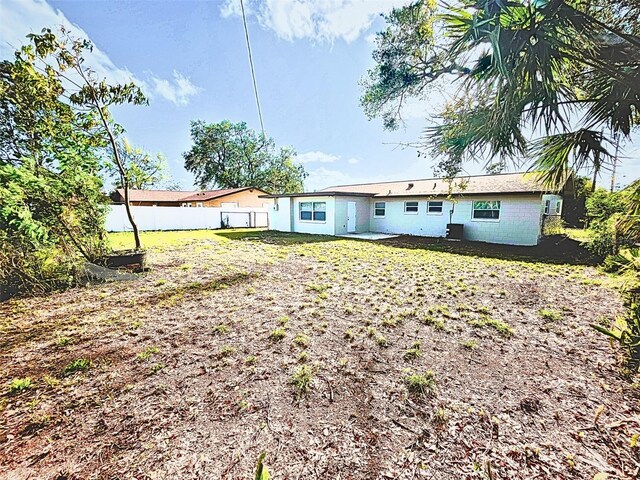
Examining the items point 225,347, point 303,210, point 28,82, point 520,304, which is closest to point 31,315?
point 225,347

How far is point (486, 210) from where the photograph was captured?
1255cm

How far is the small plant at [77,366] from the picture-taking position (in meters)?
2.95

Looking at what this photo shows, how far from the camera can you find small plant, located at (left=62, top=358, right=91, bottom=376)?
2953 mm

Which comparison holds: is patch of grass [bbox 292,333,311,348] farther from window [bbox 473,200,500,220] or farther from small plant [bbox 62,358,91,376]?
window [bbox 473,200,500,220]

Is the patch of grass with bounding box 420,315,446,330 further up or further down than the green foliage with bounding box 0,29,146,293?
further down

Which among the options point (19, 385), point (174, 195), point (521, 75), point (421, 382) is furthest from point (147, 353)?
point (174, 195)

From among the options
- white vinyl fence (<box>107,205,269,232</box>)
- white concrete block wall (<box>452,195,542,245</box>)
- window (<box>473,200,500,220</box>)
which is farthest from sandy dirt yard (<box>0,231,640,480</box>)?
white vinyl fence (<box>107,205,269,232</box>)

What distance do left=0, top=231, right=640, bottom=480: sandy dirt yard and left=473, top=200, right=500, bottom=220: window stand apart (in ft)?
24.1

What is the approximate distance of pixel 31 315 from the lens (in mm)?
4418

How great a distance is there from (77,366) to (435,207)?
14.5 metres

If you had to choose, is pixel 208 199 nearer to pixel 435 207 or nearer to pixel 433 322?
pixel 435 207

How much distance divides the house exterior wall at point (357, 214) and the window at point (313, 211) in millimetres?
856

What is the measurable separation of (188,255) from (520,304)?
9.50 metres

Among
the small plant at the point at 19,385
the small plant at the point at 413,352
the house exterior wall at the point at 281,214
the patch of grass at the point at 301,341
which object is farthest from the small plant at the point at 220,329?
the house exterior wall at the point at 281,214
